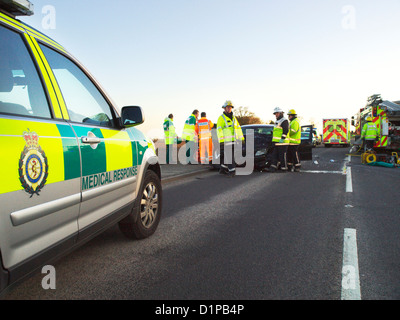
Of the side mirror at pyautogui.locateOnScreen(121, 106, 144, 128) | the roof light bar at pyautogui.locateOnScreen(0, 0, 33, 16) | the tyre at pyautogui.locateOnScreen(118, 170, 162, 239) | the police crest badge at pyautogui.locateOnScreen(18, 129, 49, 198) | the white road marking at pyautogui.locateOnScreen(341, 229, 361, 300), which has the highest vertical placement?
the roof light bar at pyautogui.locateOnScreen(0, 0, 33, 16)

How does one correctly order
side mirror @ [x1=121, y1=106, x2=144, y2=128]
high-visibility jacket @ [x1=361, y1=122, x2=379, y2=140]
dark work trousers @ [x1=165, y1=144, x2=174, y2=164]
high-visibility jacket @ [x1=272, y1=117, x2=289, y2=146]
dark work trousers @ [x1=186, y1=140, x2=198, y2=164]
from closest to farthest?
side mirror @ [x1=121, y1=106, x2=144, y2=128] → high-visibility jacket @ [x1=272, y1=117, x2=289, y2=146] → high-visibility jacket @ [x1=361, y1=122, x2=379, y2=140] → dark work trousers @ [x1=186, y1=140, x2=198, y2=164] → dark work trousers @ [x1=165, y1=144, x2=174, y2=164]

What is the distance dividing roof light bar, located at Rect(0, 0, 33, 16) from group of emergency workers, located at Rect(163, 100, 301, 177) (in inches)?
294

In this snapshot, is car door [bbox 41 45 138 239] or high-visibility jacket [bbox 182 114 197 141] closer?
car door [bbox 41 45 138 239]

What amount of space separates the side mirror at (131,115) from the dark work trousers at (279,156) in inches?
329

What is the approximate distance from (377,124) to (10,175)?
1381 cm

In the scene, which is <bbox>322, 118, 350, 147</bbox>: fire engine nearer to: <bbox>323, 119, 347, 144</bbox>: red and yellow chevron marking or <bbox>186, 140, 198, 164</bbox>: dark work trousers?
<bbox>323, 119, 347, 144</bbox>: red and yellow chevron marking

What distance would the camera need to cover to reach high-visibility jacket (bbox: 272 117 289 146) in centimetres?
1078

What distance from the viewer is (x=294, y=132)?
11336mm

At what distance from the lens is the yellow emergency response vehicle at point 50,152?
177 centimetres

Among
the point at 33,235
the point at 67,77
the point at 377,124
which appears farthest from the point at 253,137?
the point at 33,235

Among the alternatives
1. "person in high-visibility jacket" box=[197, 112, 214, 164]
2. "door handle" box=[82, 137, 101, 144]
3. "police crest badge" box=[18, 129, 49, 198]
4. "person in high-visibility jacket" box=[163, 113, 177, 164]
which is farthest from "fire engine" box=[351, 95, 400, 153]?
"police crest badge" box=[18, 129, 49, 198]

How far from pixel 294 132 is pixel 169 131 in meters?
4.69

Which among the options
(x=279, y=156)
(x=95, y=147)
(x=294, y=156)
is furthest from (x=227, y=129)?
(x=95, y=147)
